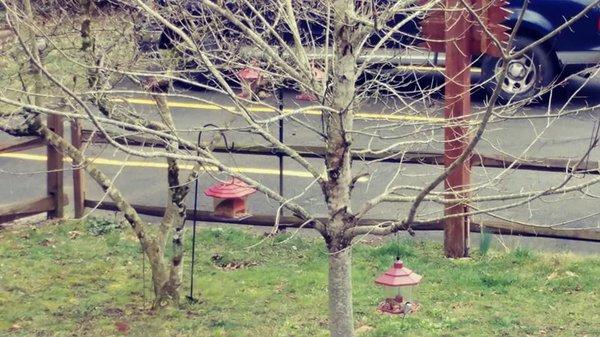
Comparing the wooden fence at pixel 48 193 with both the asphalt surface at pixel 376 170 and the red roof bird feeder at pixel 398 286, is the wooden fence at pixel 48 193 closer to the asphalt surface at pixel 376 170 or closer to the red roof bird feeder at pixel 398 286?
the asphalt surface at pixel 376 170

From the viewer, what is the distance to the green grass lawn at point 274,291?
6918 mm

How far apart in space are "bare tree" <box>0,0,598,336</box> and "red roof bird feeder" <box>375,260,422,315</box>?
0.96ft

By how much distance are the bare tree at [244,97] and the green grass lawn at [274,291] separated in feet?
1.16

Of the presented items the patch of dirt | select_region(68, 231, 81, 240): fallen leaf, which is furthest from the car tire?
the patch of dirt

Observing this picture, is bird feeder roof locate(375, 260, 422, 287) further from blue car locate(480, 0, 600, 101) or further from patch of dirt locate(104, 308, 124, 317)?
blue car locate(480, 0, 600, 101)

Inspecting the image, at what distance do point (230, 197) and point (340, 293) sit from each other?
210 centimetres

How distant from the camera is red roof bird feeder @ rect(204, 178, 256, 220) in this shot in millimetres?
7492

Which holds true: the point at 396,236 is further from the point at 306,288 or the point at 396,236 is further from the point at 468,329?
the point at 468,329

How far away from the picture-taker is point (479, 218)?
27.8ft

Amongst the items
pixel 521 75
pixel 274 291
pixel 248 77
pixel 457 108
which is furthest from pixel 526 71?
pixel 248 77

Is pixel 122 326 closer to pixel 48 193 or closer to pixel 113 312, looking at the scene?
pixel 113 312

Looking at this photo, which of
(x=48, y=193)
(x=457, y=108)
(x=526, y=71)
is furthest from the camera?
(x=526, y=71)

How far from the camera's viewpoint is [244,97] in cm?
695

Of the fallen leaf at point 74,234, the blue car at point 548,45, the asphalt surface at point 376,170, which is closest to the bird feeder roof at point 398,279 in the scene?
the asphalt surface at point 376,170
